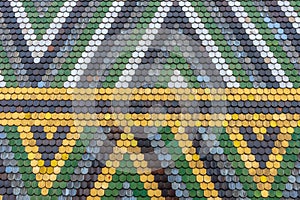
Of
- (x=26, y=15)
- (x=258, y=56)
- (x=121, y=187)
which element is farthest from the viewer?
(x=26, y=15)

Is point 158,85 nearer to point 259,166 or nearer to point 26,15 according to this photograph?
point 259,166

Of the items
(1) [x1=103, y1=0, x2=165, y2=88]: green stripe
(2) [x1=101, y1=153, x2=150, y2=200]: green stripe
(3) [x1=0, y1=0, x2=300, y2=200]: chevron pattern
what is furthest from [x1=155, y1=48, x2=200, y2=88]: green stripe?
(2) [x1=101, y1=153, x2=150, y2=200]: green stripe

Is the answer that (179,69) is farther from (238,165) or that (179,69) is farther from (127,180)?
(127,180)

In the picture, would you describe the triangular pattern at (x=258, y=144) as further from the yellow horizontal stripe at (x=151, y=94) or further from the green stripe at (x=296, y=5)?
the green stripe at (x=296, y=5)

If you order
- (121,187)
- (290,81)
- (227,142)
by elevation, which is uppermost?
(290,81)

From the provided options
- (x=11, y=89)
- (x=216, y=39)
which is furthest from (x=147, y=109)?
(x=11, y=89)

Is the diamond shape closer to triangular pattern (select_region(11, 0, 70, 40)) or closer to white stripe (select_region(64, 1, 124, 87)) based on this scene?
triangular pattern (select_region(11, 0, 70, 40))
